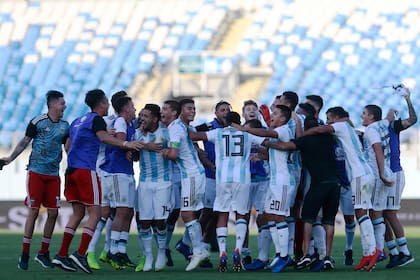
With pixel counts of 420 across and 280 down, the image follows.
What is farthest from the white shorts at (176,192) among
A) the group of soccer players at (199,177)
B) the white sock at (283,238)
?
the white sock at (283,238)

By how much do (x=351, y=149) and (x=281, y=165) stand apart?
860 millimetres

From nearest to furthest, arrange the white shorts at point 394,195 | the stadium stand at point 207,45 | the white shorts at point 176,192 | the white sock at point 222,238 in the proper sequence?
the white sock at point 222,238, the white shorts at point 394,195, the white shorts at point 176,192, the stadium stand at point 207,45

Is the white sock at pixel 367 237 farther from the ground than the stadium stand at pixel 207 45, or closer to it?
closer to it

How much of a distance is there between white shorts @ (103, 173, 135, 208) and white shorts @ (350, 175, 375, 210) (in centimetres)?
273

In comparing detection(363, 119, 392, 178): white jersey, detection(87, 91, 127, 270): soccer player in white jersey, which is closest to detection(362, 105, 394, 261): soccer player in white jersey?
detection(363, 119, 392, 178): white jersey

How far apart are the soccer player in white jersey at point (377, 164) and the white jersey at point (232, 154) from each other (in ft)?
4.80

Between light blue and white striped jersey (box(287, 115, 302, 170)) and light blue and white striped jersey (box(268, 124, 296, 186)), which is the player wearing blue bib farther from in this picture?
light blue and white striped jersey (box(287, 115, 302, 170))

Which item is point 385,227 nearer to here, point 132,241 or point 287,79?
point 132,241

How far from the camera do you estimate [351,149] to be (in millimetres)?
11922

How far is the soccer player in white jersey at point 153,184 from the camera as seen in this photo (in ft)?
38.8

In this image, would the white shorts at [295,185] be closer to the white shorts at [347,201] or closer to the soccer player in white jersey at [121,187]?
the white shorts at [347,201]

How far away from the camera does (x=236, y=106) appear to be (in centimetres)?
3055

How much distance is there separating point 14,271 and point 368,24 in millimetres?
25449

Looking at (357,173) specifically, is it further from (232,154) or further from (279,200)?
(232,154)
